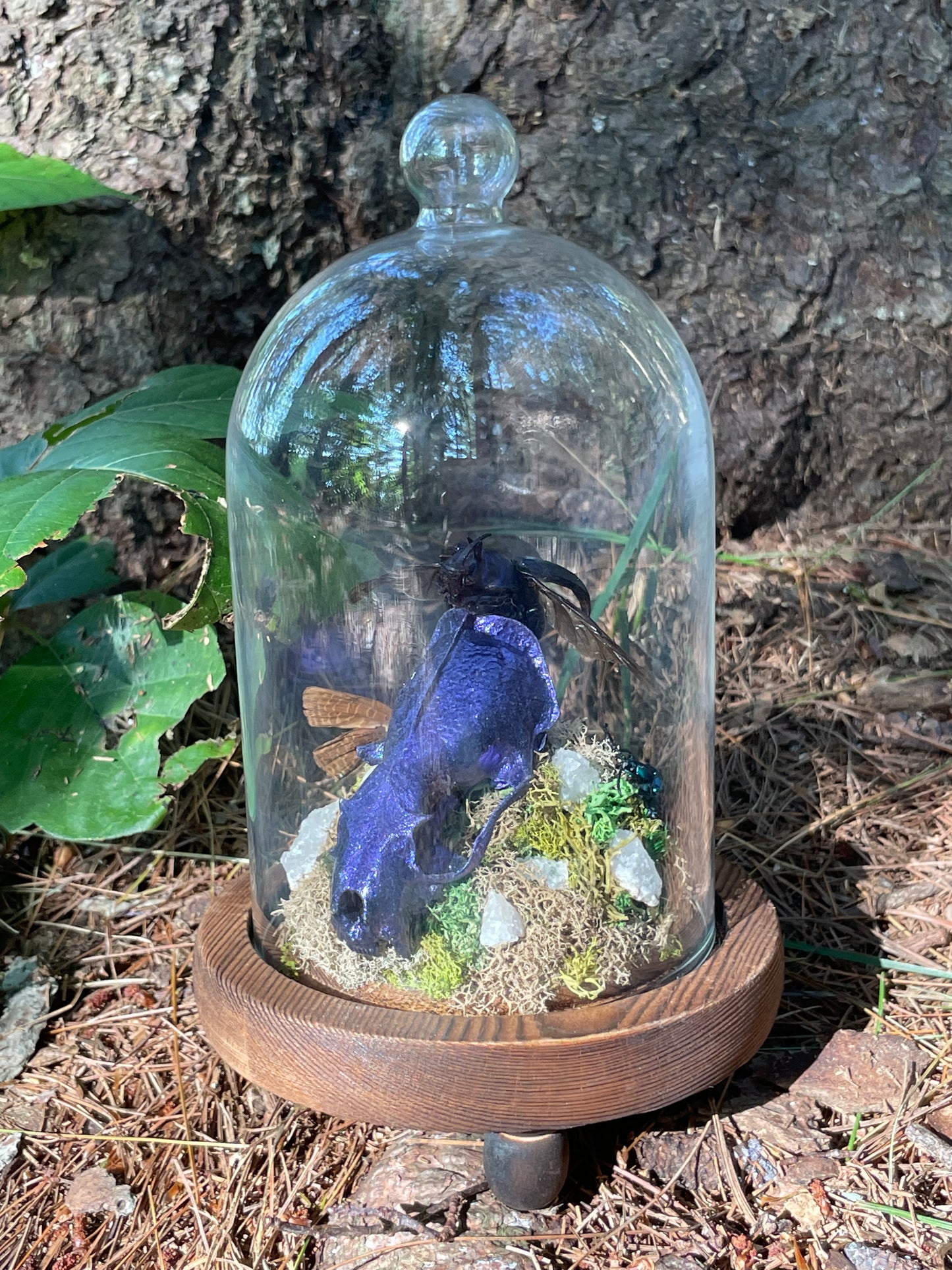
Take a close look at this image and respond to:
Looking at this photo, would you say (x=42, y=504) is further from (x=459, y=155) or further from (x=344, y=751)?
(x=459, y=155)

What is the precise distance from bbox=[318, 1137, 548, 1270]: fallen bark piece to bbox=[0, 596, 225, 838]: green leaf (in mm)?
650

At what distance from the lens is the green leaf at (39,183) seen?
5.98ft

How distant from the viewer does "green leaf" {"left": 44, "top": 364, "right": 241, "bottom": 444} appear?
1.74 metres

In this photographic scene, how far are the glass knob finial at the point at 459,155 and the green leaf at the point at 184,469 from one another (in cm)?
48

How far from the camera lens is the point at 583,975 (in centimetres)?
126

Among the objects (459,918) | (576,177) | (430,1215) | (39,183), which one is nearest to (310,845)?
(459,918)

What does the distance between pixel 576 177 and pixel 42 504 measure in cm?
126

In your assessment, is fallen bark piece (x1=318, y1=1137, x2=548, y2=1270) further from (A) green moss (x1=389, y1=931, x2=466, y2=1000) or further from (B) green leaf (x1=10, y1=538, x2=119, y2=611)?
(B) green leaf (x1=10, y1=538, x2=119, y2=611)

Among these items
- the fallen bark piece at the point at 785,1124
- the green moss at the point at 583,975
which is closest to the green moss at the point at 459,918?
the green moss at the point at 583,975

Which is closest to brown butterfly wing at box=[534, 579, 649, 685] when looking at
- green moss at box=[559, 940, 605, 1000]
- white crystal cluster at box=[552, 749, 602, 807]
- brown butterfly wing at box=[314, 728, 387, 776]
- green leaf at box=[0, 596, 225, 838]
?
white crystal cluster at box=[552, 749, 602, 807]

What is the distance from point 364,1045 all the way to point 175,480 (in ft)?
2.56

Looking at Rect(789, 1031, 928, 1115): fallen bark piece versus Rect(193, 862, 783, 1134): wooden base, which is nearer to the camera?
Rect(193, 862, 783, 1134): wooden base

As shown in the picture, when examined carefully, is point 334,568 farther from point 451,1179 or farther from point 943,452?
point 943,452

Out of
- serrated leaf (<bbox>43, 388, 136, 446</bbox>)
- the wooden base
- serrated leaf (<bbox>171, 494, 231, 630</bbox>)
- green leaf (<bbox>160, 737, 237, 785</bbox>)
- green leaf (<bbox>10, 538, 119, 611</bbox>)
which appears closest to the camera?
the wooden base
